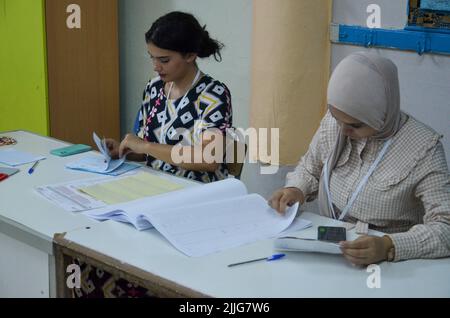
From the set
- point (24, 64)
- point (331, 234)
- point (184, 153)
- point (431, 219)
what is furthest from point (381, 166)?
point (24, 64)

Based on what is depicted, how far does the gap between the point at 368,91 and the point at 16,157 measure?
54.7 inches

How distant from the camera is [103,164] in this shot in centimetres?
243

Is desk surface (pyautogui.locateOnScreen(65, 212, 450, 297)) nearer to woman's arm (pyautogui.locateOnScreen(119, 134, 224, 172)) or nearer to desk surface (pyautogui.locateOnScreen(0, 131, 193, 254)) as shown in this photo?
desk surface (pyautogui.locateOnScreen(0, 131, 193, 254))

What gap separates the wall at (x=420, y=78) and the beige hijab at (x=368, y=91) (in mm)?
1312

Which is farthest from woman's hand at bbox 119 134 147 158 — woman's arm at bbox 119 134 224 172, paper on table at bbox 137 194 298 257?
paper on table at bbox 137 194 298 257

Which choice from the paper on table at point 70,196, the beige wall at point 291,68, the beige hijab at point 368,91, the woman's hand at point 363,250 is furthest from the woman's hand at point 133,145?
the beige wall at point 291,68

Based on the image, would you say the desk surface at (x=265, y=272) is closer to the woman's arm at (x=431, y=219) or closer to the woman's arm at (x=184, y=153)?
the woman's arm at (x=431, y=219)

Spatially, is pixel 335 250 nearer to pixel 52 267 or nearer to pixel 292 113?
pixel 52 267

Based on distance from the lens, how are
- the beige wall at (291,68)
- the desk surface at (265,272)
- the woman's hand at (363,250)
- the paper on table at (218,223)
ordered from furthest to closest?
the beige wall at (291,68) → the paper on table at (218,223) → the woman's hand at (363,250) → the desk surface at (265,272)

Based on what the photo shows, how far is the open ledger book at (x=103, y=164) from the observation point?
237cm

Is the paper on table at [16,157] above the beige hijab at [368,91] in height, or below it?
below

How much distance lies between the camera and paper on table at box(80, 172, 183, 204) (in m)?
2.07

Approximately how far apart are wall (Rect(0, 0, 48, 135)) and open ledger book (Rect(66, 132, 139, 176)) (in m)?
1.43

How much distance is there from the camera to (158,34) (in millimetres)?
2496
